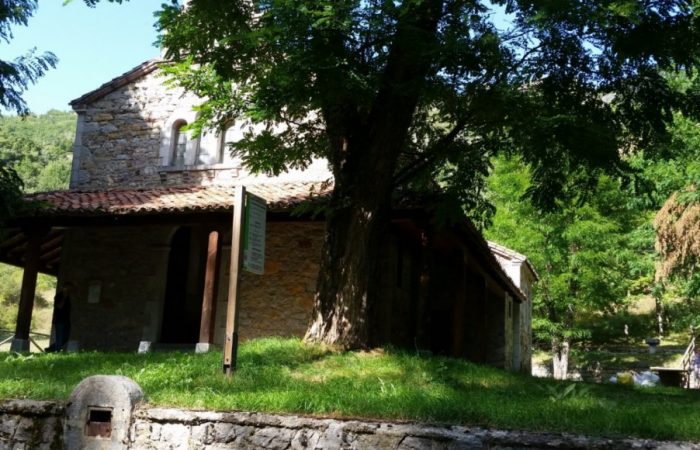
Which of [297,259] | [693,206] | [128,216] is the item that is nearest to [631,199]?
[693,206]

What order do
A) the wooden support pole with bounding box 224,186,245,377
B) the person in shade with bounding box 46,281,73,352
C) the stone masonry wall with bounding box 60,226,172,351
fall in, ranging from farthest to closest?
the stone masonry wall with bounding box 60,226,172,351 → the person in shade with bounding box 46,281,73,352 → the wooden support pole with bounding box 224,186,245,377

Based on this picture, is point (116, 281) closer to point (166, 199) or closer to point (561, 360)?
point (166, 199)

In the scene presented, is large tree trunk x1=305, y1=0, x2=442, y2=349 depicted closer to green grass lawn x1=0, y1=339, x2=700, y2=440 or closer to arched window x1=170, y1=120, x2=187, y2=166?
green grass lawn x1=0, y1=339, x2=700, y2=440

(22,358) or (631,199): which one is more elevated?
(631,199)

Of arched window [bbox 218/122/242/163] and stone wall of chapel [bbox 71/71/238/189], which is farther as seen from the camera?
stone wall of chapel [bbox 71/71/238/189]

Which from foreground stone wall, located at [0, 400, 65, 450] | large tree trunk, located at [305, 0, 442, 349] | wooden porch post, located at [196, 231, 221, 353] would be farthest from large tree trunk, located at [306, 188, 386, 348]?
foreground stone wall, located at [0, 400, 65, 450]

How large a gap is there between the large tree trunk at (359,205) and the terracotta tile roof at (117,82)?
26.1 feet

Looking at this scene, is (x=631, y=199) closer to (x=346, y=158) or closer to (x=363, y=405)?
(x=346, y=158)

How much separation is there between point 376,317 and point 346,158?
2106 millimetres

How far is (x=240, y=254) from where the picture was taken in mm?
6512

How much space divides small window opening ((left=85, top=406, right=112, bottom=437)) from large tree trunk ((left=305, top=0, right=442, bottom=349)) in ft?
11.4

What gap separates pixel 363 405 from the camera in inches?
209

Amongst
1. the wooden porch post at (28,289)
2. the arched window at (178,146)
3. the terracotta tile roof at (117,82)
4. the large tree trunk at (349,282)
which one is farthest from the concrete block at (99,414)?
the terracotta tile roof at (117,82)

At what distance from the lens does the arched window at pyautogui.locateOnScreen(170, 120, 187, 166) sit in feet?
48.2
